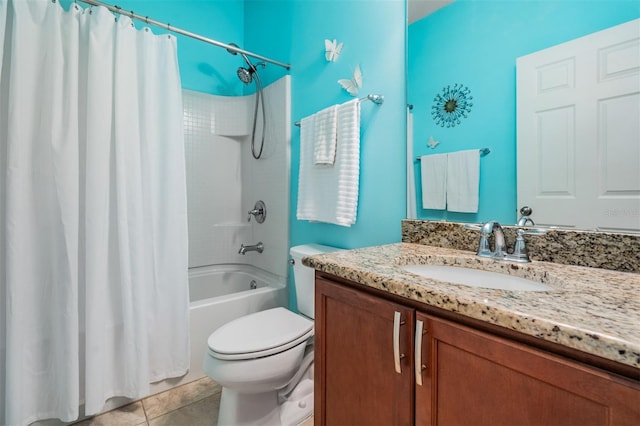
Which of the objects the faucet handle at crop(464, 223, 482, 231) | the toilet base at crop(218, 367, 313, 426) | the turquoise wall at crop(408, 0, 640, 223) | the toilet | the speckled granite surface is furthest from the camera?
the toilet base at crop(218, 367, 313, 426)

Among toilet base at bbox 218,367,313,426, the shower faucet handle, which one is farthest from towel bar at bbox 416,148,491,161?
the shower faucet handle

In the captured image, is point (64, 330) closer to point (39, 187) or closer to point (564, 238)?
point (39, 187)

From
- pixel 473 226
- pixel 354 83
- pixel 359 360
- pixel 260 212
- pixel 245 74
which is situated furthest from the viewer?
pixel 260 212

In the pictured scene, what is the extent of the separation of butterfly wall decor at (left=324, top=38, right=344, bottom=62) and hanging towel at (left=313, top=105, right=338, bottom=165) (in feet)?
1.04

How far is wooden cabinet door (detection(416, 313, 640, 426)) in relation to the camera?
1.35 feet

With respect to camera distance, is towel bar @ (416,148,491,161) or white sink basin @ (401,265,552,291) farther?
towel bar @ (416,148,491,161)

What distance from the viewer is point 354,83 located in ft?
4.76

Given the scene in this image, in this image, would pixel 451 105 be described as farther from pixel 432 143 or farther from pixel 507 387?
pixel 507 387

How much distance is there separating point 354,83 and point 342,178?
488mm

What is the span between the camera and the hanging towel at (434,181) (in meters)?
1.14

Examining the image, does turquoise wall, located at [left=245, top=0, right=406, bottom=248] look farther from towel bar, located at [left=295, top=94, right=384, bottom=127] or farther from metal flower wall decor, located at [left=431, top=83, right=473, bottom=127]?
metal flower wall decor, located at [left=431, top=83, right=473, bottom=127]

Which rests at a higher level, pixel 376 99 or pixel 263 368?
pixel 376 99

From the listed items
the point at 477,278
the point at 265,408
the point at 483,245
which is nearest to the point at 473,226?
the point at 483,245

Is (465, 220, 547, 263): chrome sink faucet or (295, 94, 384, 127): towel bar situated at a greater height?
(295, 94, 384, 127): towel bar
